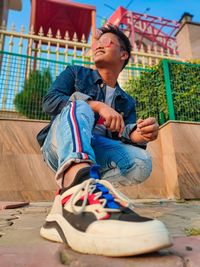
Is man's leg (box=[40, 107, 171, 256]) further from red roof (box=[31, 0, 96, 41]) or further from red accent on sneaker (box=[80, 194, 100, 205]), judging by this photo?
red roof (box=[31, 0, 96, 41])

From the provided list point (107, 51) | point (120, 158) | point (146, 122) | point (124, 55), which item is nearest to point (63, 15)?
point (124, 55)

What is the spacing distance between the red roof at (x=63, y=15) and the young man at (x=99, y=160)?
9043 millimetres

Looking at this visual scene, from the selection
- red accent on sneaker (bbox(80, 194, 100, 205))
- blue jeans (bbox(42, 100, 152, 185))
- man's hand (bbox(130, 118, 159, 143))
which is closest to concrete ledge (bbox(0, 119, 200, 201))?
blue jeans (bbox(42, 100, 152, 185))

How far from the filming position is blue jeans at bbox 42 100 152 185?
1061 millimetres

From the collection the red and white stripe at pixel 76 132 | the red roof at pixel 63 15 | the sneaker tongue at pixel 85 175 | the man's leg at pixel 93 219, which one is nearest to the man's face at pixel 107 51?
the red and white stripe at pixel 76 132

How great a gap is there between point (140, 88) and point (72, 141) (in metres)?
3.95

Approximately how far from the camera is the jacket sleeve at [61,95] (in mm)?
1420

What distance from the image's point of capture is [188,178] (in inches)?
149

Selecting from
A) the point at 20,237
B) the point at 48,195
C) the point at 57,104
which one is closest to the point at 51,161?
the point at 57,104

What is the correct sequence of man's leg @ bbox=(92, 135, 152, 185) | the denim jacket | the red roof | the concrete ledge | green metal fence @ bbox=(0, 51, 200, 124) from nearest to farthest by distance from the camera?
the denim jacket < man's leg @ bbox=(92, 135, 152, 185) < the concrete ledge < green metal fence @ bbox=(0, 51, 200, 124) < the red roof

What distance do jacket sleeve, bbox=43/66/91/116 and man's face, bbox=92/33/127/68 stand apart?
211 mm

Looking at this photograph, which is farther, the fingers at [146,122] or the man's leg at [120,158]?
the man's leg at [120,158]

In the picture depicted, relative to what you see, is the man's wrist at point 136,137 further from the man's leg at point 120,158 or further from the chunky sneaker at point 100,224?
the chunky sneaker at point 100,224

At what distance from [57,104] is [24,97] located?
3.10 meters
